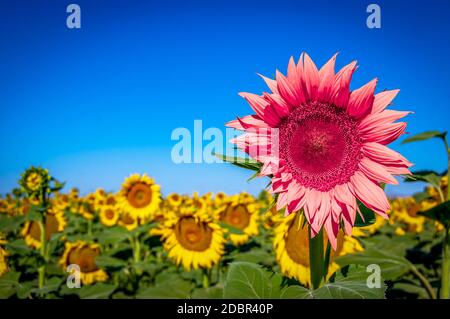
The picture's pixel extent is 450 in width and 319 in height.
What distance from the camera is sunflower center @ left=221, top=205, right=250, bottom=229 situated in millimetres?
6859

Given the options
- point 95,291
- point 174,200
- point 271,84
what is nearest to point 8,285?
point 95,291

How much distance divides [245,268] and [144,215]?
5782mm

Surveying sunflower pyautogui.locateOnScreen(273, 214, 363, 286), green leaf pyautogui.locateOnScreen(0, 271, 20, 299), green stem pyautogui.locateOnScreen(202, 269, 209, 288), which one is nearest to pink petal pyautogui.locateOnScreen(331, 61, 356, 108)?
sunflower pyautogui.locateOnScreen(273, 214, 363, 286)

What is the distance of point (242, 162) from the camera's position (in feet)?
4.26

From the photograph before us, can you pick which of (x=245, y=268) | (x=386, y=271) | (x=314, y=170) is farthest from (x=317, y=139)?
(x=386, y=271)

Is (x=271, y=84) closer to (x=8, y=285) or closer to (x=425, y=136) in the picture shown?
(x=425, y=136)

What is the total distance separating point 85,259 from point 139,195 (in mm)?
1554

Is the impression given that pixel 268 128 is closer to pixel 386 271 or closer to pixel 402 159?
pixel 402 159

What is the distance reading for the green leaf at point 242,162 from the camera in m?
1.30

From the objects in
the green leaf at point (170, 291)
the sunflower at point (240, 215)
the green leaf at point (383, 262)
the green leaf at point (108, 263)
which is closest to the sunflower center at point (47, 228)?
the green leaf at point (108, 263)

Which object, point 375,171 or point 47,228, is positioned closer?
point 375,171

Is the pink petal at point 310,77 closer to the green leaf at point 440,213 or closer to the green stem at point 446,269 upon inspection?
the green leaf at point 440,213

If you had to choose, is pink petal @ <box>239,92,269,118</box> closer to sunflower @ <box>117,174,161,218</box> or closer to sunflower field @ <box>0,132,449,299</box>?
sunflower field @ <box>0,132,449,299</box>

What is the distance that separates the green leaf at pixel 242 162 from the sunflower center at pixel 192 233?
169 inches
